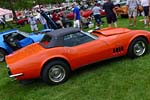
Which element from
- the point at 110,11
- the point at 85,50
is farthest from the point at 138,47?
the point at 110,11

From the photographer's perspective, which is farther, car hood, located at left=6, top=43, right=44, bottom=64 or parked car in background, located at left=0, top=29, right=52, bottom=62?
parked car in background, located at left=0, top=29, right=52, bottom=62

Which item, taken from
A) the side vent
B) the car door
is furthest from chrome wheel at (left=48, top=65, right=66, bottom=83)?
the side vent

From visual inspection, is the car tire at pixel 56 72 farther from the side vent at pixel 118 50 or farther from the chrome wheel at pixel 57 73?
the side vent at pixel 118 50

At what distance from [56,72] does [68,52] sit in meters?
0.57

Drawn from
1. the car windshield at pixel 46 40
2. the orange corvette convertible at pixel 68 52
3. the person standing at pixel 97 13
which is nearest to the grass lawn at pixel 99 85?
the orange corvette convertible at pixel 68 52

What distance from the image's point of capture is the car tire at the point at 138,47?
25.2 feet

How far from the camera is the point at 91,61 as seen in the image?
721 cm

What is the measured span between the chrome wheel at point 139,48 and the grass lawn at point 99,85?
16 centimetres

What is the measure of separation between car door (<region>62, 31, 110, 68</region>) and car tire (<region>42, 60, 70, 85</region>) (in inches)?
10.4

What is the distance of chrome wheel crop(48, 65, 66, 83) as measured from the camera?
6.76 m

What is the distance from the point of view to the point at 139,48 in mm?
7863

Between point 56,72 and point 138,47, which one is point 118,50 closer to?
point 138,47

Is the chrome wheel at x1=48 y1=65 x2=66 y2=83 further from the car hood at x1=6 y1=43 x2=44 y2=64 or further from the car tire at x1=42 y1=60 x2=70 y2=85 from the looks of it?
the car hood at x1=6 y1=43 x2=44 y2=64

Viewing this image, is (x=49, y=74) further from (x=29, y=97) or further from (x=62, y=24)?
(x=62, y=24)
